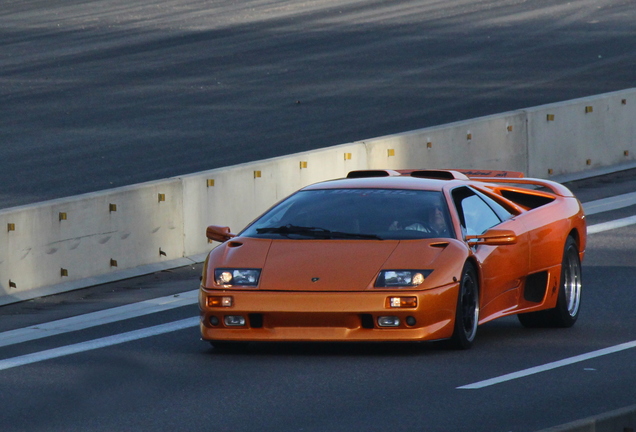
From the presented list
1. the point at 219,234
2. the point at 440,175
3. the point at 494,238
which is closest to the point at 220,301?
the point at 219,234

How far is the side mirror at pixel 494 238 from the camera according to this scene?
9.91m

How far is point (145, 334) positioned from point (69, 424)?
3.30 metres

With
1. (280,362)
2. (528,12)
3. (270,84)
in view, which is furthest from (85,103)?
(280,362)

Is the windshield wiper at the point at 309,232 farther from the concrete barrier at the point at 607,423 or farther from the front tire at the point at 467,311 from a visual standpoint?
the concrete barrier at the point at 607,423

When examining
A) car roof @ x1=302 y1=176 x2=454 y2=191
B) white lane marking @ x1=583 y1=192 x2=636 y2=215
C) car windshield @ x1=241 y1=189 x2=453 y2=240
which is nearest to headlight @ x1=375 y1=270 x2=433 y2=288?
car windshield @ x1=241 y1=189 x2=453 y2=240

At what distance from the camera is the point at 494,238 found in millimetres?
9945

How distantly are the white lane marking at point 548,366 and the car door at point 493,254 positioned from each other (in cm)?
81

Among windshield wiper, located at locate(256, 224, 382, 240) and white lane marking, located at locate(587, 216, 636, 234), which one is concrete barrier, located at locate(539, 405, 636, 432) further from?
white lane marking, located at locate(587, 216, 636, 234)

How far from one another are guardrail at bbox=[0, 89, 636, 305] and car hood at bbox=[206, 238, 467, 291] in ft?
11.9

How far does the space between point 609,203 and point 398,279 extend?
9.06 meters

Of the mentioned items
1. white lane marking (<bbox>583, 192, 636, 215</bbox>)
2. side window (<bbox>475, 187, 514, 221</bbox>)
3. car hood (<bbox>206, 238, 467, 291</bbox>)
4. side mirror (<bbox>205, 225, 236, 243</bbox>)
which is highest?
side window (<bbox>475, 187, 514, 221</bbox>)

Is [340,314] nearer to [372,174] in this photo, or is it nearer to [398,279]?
[398,279]

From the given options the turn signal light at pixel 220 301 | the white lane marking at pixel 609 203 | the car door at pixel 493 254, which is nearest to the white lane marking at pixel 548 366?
the car door at pixel 493 254

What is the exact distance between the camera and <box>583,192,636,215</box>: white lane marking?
17469 mm
